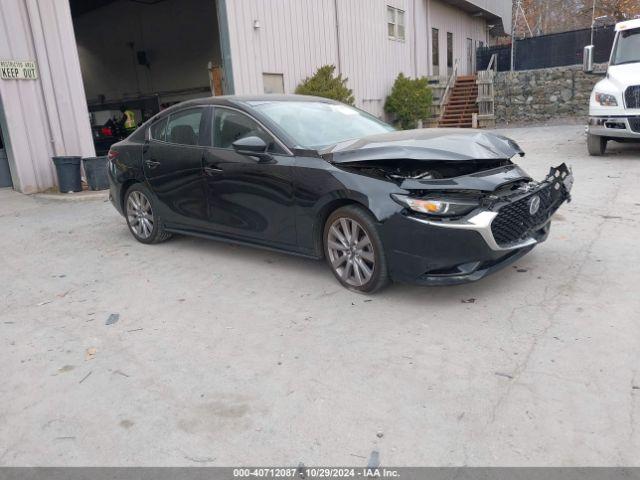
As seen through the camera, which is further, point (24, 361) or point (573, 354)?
point (24, 361)

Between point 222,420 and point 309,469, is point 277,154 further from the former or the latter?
point 309,469

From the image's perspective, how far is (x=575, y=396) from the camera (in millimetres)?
2881

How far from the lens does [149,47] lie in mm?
21578

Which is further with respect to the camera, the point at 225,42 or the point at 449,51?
the point at 449,51

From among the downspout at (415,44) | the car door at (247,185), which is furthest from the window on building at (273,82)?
the downspout at (415,44)

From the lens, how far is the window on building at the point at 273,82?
13492 millimetres

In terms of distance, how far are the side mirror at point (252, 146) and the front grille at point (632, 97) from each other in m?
7.93

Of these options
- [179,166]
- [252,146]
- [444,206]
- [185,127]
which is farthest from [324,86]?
[444,206]

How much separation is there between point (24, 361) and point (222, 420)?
170cm

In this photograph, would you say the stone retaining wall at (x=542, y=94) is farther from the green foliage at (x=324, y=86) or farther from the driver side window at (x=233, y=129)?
the driver side window at (x=233, y=129)

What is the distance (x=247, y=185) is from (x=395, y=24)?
16720 millimetres

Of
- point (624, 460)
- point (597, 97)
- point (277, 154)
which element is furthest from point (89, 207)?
point (597, 97)

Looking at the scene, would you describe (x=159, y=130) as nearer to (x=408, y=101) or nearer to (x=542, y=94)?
(x=408, y=101)

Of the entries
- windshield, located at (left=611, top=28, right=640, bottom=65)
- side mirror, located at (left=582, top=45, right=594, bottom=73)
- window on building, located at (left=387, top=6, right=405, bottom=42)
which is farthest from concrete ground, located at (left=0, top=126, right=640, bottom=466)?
window on building, located at (left=387, top=6, right=405, bottom=42)
